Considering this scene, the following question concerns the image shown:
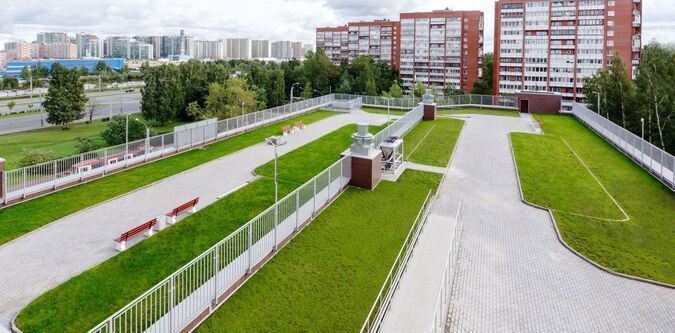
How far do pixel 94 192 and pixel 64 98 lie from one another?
131 feet

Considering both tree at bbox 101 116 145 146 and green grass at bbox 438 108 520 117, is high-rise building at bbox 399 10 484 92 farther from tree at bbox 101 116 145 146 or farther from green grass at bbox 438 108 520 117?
tree at bbox 101 116 145 146

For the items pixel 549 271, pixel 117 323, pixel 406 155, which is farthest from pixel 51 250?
pixel 406 155

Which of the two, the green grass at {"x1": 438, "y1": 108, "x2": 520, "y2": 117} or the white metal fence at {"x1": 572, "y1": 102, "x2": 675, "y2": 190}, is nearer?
the white metal fence at {"x1": 572, "y1": 102, "x2": 675, "y2": 190}

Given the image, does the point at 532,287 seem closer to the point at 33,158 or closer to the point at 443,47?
the point at 33,158

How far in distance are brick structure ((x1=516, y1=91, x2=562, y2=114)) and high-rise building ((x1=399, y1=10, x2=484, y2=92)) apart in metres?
50.7

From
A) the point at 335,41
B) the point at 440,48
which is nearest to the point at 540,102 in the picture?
the point at 440,48

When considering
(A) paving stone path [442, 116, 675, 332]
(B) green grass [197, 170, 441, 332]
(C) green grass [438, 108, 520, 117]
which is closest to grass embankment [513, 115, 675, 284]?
(A) paving stone path [442, 116, 675, 332]

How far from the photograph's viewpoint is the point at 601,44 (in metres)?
68.2

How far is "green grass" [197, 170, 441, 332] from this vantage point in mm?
8750

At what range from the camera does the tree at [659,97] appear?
32.9m

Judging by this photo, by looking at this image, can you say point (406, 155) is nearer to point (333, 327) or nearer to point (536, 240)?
point (536, 240)

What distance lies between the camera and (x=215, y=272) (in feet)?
29.8

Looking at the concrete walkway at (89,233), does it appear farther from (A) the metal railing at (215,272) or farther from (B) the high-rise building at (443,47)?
(B) the high-rise building at (443,47)

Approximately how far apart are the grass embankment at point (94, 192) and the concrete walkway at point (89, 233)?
527 millimetres
